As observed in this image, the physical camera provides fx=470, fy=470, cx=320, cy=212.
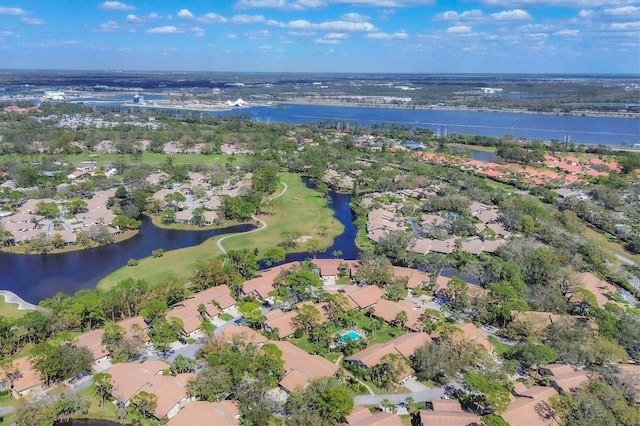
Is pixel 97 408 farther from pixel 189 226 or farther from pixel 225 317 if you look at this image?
pixel 189 226

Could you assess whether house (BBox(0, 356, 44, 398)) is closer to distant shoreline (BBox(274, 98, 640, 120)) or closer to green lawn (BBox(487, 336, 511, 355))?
green lawn (BBox(487, 336, 511, 355))

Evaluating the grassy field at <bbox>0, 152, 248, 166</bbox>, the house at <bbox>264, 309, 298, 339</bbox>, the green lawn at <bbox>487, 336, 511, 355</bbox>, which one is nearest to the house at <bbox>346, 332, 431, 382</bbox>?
the green lawn at <bbox>487, 336, 511, 355</bbox>

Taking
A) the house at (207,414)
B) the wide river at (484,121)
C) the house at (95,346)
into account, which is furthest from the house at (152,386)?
the wide river at (484,121)

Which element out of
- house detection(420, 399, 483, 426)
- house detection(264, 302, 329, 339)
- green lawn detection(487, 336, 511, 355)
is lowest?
green lawn detection(487, 336, 511, 355)

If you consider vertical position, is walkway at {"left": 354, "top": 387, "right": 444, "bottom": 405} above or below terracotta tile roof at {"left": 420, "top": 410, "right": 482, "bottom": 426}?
below

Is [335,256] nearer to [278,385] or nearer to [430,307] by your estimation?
[430,307]

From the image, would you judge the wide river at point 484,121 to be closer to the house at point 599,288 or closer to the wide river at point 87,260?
the house at point 599,288

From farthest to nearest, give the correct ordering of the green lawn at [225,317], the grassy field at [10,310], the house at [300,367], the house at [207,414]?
1. the grassy field at [10,310]
2. the green lawn at [225,317]
3. the house at [300,367]
4. the house at [207,414]
